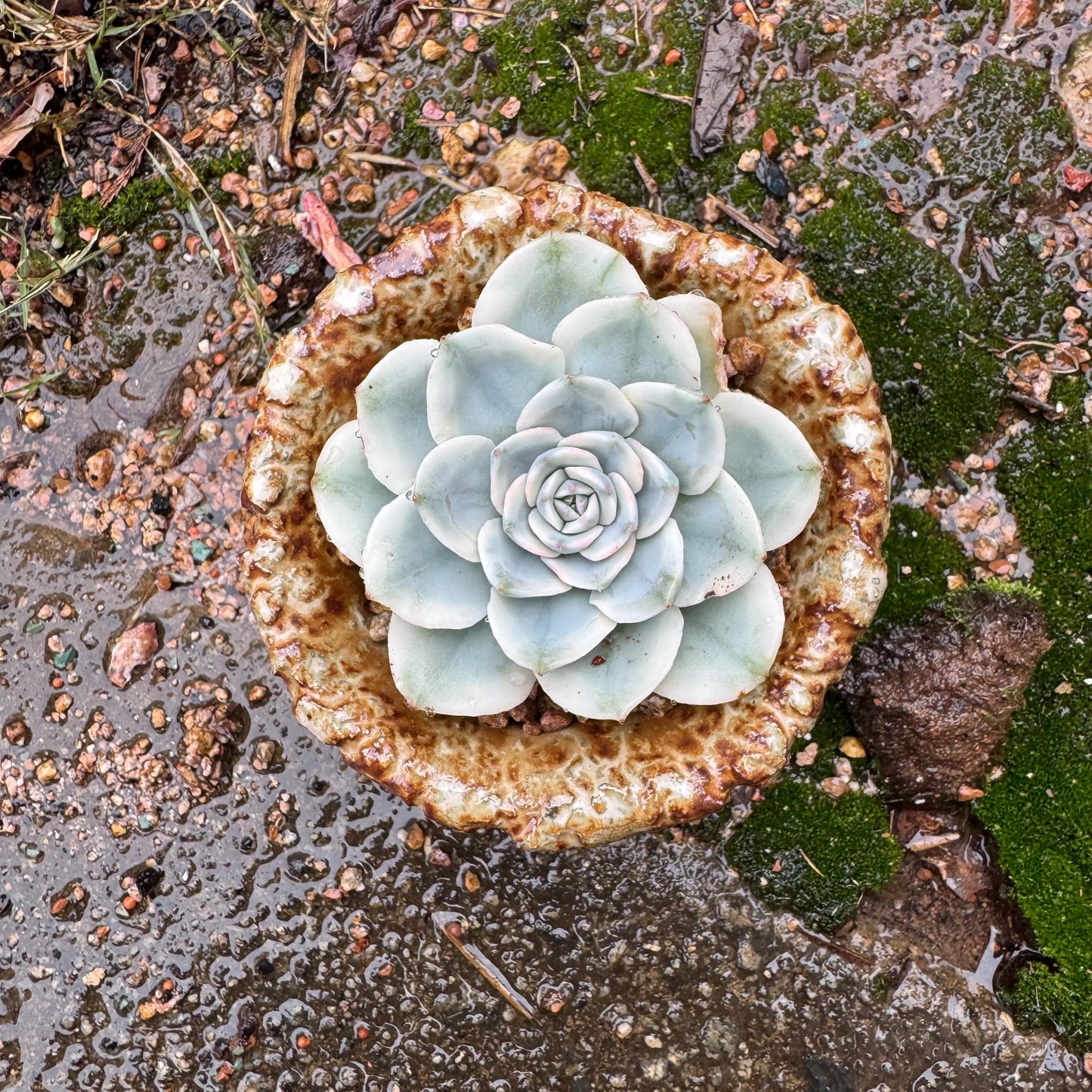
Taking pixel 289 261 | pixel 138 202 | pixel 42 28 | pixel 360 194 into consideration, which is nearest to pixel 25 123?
pixel 42 28

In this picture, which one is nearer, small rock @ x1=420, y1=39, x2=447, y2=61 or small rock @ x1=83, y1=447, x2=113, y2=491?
small rock @ x1=420, y1=39, x2=447, y2=61

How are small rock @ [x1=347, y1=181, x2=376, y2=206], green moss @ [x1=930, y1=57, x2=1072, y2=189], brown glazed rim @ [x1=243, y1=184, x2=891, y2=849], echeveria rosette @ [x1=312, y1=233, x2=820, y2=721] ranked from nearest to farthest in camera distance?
echeveria rosette @ [x1=312, y1=233, x2=820, y2=721]
brown glazed rim @ [x1=243, y1=184, x2=891, y2=849]
green moss @ [x1=930, y1=57, x2=1072, y2=189]
small rock @ [x1=347, y1=181, x2=376, y2=206]

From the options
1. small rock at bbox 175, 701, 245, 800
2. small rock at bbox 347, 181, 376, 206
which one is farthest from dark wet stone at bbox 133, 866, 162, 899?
small rock at bbox 347, 181, 376, 206

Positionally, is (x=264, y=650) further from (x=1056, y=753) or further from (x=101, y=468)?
(x=1056, y=753)

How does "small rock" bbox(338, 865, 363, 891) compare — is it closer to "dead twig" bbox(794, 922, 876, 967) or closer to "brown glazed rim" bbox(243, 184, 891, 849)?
"brown glazed rim" bbox(243, 184, 891, 849)

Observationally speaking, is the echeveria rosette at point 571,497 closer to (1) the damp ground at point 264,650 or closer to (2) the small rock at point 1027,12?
(1) the damp ground at point 264,650

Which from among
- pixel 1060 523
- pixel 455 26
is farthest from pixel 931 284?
pixel 455 26
